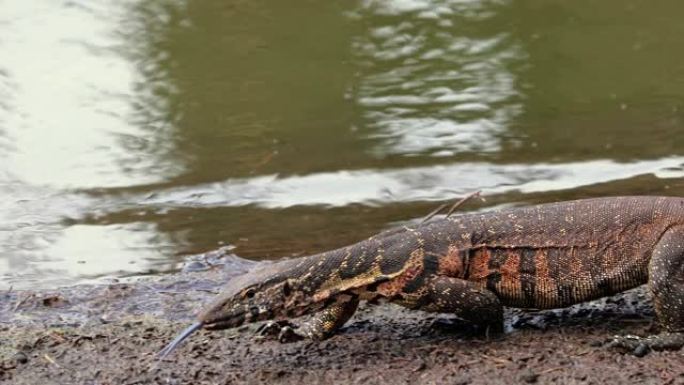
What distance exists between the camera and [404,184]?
10758 millimetres

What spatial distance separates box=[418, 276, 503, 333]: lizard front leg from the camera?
6918mm

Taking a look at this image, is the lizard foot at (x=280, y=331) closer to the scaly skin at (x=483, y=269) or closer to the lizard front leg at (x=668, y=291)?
the scaly skin at (x=483, y=269)

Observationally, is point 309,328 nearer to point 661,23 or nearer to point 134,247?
point 134,247

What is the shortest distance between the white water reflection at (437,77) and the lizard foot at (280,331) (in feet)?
13.4

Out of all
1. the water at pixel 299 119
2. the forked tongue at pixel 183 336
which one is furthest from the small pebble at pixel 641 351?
the water at pixel 299 119

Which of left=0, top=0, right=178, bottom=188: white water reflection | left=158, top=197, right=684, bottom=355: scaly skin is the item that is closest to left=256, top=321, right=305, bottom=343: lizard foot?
left=158, top=197, right=684, bottom=355: scaly skin

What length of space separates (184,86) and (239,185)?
9.08ft

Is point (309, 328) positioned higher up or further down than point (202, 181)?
further down

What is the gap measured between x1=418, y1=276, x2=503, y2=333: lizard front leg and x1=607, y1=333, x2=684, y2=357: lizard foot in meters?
0.73

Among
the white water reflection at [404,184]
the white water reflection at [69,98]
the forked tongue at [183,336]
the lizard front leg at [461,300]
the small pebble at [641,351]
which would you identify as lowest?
the small pebble at [641,351]

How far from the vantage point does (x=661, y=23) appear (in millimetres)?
14758

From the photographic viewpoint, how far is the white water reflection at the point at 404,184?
10.5 m

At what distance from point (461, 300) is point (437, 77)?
6451 millimetres

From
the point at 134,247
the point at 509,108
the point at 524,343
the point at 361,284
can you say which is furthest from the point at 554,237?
the point at 509,108
